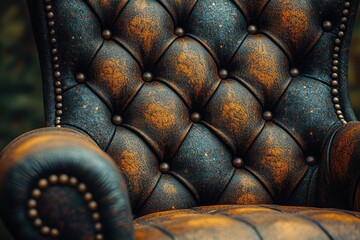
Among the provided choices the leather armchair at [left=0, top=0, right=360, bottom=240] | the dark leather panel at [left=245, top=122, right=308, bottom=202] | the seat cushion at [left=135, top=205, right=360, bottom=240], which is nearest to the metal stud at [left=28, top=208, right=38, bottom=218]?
the seat cushion at [left=135, top=205, right=360, bottom=240]

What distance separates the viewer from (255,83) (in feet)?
5.01

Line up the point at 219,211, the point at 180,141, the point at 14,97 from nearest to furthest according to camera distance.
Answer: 1. the point at 219,211
2. the point at 180,141
3. the point at 14,97

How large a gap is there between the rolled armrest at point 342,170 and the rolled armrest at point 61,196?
0.51 metres

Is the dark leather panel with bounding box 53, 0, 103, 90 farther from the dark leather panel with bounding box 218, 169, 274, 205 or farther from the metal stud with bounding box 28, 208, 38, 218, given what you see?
the metal stud with bounding box 28, 208, 38, 218

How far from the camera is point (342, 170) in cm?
132

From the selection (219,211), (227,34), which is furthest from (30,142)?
(227,34)

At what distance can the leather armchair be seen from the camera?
4.71 feet

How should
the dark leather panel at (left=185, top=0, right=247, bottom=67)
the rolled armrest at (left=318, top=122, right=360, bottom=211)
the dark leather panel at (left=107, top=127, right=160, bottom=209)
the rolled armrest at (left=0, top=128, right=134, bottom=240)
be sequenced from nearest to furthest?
the rolled armrest at (left=0, top=128, right=134, bottom=240), the rolled armrest at (left=318, top=122, right=360, bottom=211), the dark leather panel at (left=107, top=127, right=160, bottom=209), the dark leather panel at (left=185, top=0, right=247, bottom=67)

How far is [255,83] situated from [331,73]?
18cm

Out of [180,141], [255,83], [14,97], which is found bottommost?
[14,97]

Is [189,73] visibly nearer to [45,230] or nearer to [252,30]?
[252,30]

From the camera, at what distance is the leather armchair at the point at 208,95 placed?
1.44 m

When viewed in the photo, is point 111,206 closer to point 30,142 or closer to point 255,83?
point 30,142

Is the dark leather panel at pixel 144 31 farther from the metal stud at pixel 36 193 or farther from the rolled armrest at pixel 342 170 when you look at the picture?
the metal stud at pixel 36 193
